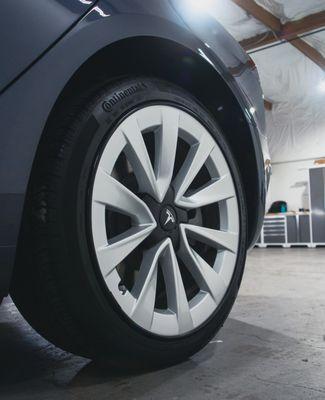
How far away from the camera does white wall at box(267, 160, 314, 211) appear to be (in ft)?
32.6

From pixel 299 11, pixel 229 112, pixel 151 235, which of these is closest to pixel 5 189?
pixel 151 235

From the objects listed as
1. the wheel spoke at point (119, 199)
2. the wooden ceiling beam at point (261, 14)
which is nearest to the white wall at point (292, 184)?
the wooden ceiling beam at point (261, 14)

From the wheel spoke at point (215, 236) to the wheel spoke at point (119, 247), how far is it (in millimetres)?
147

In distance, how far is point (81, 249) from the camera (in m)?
0.92

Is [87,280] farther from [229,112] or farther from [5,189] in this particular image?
[229,112]

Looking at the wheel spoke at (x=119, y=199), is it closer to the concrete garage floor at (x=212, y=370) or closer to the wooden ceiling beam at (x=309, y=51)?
the concrete garage floor at (x=212, y=370)

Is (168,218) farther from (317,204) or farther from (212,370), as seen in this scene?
(317,204)

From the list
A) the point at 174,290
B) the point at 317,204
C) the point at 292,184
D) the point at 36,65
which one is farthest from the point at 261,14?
the point at 36,65

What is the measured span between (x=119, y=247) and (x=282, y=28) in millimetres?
6396

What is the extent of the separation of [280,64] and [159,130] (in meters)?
7.15

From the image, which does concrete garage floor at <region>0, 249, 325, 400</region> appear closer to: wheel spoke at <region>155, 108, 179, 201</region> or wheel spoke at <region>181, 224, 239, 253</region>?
wheel spoke at <region>181, 224, 239, 253</region>

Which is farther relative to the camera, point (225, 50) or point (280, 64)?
point (280, 64)

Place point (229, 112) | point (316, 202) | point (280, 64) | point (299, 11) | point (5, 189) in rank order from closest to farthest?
point (5, 189), point (229, 112), point (299, 11), point (280, 64), point (316, 202)

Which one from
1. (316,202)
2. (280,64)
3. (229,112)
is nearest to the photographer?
(229,112)
